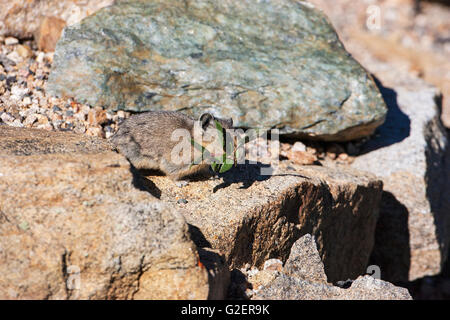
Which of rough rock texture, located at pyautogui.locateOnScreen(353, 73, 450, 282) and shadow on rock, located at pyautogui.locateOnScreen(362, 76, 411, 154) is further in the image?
shadow on rock, located at pyautogui.locateOnScreen(362, 76, 411, 154)

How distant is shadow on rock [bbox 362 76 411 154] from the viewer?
809cm

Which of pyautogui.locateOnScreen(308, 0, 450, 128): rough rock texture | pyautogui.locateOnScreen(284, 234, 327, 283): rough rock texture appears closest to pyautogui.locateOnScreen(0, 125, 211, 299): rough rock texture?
pyautogui.locateOnScreen(284, 234, 327, 283): rough rock texture

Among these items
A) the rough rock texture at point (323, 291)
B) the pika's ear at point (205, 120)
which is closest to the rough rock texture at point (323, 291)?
the rough rock texture at point (323, 291)

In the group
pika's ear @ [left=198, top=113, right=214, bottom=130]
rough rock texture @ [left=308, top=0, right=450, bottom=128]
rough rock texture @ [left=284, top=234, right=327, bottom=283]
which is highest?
rough rock texture @ [left=308, top=0, right=450, bottom=128]

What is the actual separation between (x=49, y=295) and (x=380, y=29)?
14355 millimetres

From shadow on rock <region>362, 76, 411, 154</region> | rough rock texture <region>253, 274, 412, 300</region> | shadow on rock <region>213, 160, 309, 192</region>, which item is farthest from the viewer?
shadow on rock <region>362, 76, 411, 154</region>

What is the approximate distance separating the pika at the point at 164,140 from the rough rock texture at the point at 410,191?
3.15 metres

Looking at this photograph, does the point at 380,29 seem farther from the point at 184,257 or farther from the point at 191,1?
the point at 184,257

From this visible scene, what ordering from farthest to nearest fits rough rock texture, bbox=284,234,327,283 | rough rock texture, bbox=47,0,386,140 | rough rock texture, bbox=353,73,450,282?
rough rock texture, bbox=353,73,450,282 → rough rock texture, bbox=47,0,386,140 → rough rock texture, bbox=284,234,327,283

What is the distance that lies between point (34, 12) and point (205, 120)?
3750mm

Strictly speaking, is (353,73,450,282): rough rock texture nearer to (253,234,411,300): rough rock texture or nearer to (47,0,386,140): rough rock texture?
(47,0,386,140): rough rock texture

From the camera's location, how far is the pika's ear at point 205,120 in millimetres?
5457

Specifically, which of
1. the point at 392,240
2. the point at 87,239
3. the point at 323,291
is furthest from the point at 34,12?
the point at 392,240

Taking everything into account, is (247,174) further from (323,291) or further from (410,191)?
(410,191)
